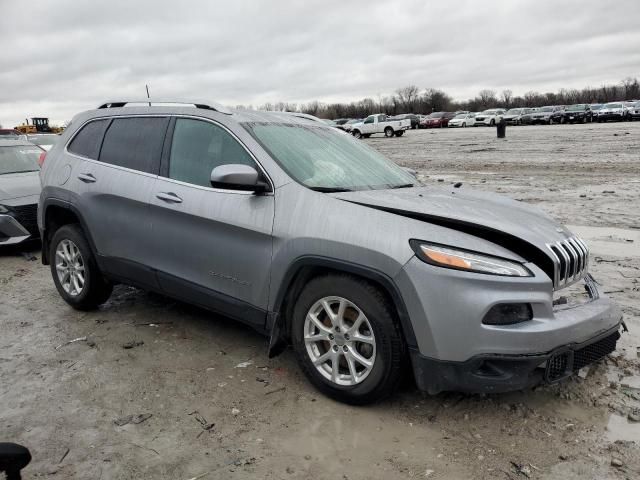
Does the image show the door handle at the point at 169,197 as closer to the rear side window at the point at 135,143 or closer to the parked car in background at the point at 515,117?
the rear side window at the point at 135,143

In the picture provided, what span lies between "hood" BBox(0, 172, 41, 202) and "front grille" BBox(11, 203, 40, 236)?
9.2 inches

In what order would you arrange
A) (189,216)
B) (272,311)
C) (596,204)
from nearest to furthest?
(272,311) < (189,216) < (596,204)

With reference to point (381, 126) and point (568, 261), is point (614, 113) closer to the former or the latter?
point (381, 126)

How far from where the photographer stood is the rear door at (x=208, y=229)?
3.77 metres

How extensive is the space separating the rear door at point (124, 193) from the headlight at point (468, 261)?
2305 mm

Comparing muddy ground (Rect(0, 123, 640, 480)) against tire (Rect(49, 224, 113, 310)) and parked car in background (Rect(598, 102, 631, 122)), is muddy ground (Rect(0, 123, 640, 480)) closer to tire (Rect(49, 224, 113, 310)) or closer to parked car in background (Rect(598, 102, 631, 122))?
tire (Rect(49, 224, 113, 310))

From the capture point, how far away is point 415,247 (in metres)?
3.11

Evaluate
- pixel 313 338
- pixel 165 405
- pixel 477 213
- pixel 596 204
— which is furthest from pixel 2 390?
pixel 596 204

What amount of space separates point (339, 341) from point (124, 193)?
2.25 m

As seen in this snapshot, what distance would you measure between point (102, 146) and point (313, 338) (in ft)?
9.02

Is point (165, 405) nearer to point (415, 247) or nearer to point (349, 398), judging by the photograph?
point (349, 398)

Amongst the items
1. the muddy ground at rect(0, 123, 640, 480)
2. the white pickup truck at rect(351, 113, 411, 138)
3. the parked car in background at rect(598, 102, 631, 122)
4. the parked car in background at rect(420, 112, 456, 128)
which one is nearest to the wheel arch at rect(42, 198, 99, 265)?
the muddy ground at rect(0, 123, 640, 480)

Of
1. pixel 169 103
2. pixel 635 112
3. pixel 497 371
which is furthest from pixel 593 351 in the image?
pixel 635 112

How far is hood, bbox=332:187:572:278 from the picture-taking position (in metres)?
3.25
